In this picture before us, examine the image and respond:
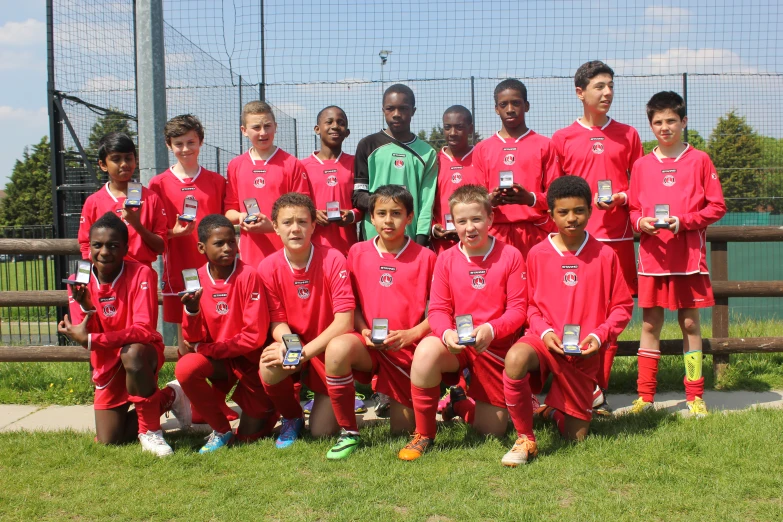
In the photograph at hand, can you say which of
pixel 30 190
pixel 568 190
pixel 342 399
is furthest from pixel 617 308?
pixel 30 190

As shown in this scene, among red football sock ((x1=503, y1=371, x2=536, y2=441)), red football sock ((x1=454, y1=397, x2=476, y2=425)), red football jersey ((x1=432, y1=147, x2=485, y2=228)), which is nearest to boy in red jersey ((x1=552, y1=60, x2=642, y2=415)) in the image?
red football jersey ((x1=432, y1=147, x2=485, y2=228))

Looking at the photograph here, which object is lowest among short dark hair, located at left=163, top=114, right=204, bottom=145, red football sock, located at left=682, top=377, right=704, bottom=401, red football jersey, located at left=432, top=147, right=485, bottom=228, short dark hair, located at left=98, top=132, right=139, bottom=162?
red football sock, located at left=682, top=377, right=704, bottom=401

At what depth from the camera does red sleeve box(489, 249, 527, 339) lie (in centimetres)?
442

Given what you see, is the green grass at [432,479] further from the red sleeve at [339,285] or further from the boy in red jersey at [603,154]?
the boy in red jersey at [603,154]

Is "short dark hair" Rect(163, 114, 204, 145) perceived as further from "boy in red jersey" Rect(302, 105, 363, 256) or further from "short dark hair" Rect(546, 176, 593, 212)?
"short dark hair" Rect(546, 176, 593, 212)

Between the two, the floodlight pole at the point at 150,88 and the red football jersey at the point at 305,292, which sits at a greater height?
the floodlight pole at the point at 150,88

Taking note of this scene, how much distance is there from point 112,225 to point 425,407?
241 cm

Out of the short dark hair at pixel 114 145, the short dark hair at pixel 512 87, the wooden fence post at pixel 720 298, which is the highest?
the short dark hair at pixel 512 87

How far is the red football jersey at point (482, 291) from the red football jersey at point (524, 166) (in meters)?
0.80

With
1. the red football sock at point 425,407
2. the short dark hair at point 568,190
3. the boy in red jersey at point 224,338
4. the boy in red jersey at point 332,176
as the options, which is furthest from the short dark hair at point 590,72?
the boy in red jersey at point 224,338

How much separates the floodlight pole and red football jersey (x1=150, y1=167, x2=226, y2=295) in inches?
12.1

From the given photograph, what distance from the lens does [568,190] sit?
14.8ft

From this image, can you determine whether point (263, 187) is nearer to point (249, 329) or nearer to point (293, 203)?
Answer: point (293, 203)

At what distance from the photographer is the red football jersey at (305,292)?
4.80 m
